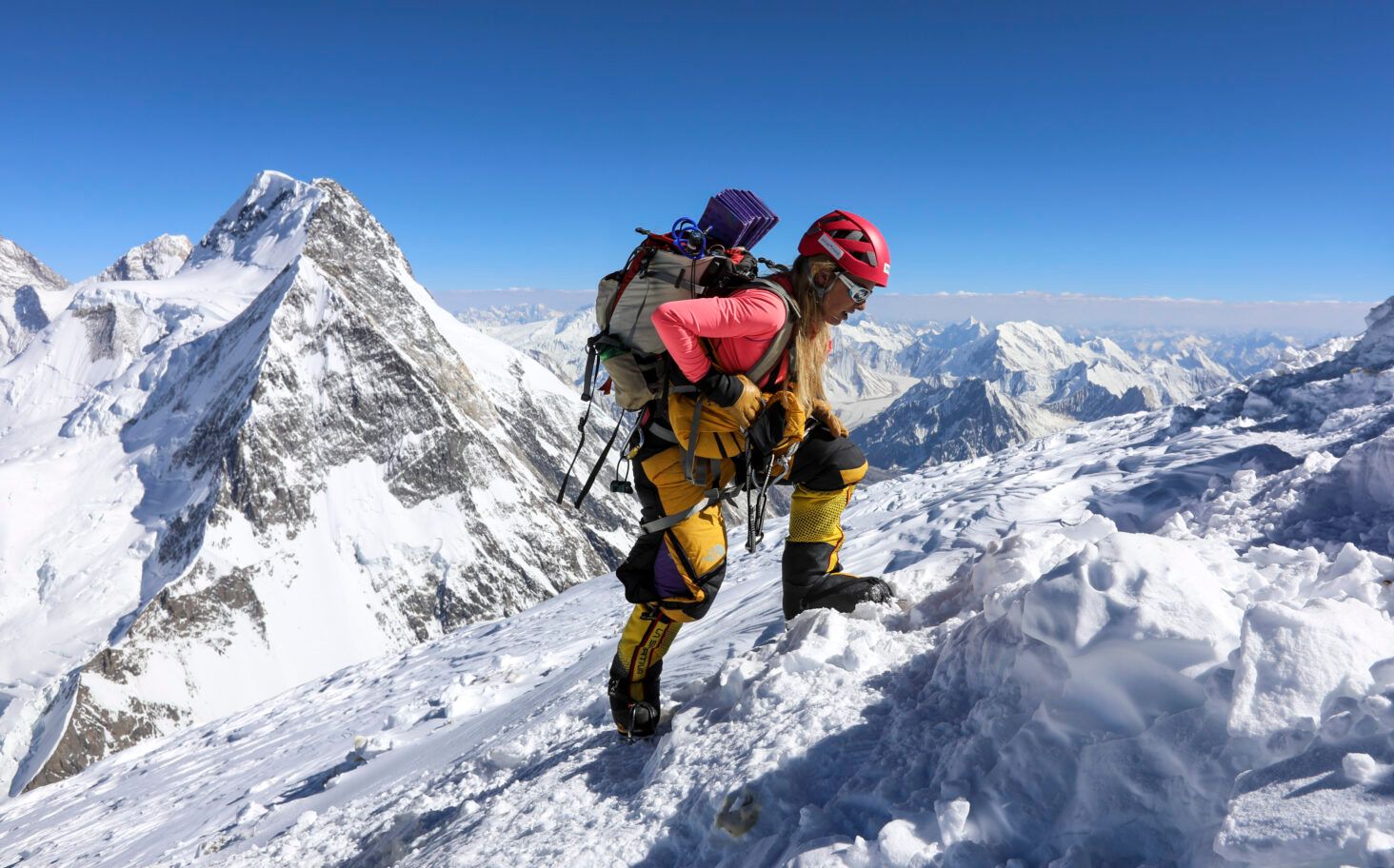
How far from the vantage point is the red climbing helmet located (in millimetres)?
4809

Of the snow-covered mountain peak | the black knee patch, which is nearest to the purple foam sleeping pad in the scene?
the black knee patch

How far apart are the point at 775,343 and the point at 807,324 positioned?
0.35 meters

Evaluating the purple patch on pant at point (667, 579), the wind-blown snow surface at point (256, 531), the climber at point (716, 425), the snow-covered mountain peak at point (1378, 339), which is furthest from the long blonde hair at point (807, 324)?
the wind-blown snow surface at point (256, 531)

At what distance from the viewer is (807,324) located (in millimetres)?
4926

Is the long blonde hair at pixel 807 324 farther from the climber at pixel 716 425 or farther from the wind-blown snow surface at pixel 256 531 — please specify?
the wind-blown snow surface at pixel 256 531

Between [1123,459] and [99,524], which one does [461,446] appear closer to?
[99,524]

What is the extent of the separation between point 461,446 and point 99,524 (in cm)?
7266

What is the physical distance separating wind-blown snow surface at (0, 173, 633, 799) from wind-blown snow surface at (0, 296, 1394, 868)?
129854 millimetres

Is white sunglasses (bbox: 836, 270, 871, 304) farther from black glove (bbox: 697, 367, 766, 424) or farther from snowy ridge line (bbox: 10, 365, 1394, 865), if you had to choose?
snowy ridge line (bbox: 10, 365, 1394, 865)

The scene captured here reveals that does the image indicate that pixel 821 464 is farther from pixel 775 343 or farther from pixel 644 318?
pixel 644 318

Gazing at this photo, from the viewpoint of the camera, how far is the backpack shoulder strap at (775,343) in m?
4.68

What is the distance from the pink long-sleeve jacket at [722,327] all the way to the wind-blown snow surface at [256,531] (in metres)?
133

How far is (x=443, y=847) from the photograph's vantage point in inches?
165

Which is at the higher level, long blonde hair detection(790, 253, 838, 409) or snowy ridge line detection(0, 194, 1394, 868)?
long blonde hair detection(790, 253, 838, 409)
